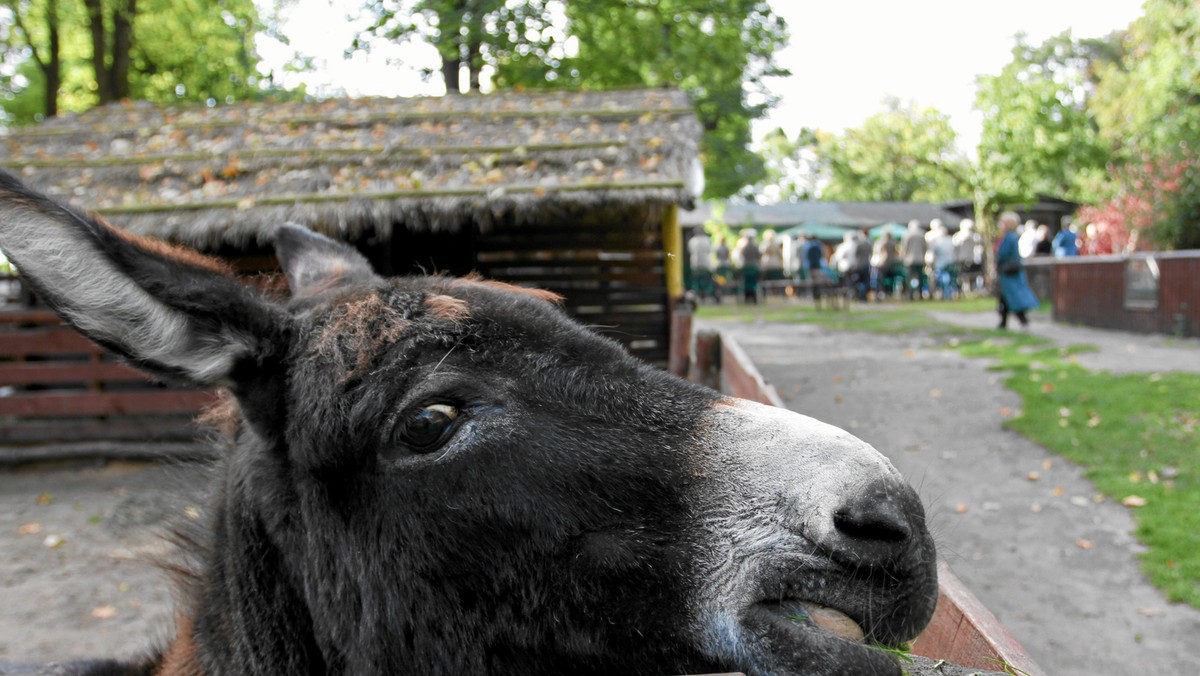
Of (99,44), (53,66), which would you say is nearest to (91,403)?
(99,44)

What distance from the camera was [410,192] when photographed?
8234mm

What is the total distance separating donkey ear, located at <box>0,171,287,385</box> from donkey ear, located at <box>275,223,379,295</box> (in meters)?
0.68

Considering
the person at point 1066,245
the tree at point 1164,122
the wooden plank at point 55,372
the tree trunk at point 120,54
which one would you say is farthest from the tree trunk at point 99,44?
the tree at point 1164,122

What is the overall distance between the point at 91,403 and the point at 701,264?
70.8 feet

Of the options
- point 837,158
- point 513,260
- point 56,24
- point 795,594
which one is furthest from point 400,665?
point 837,158

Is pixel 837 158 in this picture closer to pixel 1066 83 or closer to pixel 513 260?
pixel 1066 83

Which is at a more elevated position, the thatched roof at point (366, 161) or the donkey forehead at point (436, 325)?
the thatched roof at point (366, 161)

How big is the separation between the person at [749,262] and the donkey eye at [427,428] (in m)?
26.6

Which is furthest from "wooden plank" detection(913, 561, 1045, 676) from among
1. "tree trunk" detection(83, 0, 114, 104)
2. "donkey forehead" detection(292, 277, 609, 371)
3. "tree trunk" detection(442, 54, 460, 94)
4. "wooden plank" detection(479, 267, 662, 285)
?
"tree trunk" detection(83, 0, 114, 104)

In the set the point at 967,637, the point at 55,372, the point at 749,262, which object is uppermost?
the point at 749,262

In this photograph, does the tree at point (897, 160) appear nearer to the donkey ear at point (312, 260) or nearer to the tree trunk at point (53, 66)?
the tree trunk at point (53, 66)

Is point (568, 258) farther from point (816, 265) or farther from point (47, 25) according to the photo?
point (47, 25)

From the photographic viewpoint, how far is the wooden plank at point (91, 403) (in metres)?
9.82

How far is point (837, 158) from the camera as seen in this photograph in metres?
57.6
